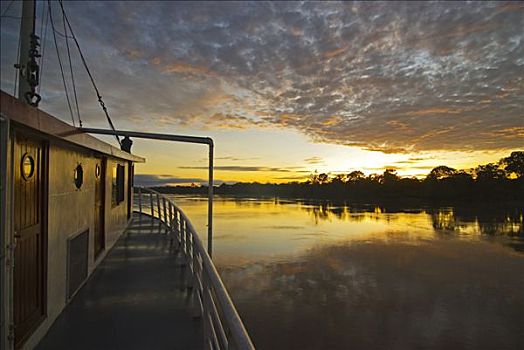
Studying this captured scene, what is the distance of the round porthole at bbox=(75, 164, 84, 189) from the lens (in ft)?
13.0

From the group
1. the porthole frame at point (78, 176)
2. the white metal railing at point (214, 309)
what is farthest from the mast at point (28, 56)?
the white metal railing at point (214, 309)

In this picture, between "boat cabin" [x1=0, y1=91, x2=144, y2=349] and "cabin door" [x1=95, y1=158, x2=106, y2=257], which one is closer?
"boat cabin" [x1=0, y1=91, x2=144, y2=349]

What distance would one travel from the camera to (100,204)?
533cm

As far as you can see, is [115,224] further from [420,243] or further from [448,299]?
[420,243]

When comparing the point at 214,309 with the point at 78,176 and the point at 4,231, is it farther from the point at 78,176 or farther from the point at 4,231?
the point at 78,176

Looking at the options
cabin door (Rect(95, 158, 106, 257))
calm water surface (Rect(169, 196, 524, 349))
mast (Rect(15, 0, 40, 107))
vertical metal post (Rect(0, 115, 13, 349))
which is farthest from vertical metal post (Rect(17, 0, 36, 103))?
calm water surface (Rect(169, 196, 524, 349))

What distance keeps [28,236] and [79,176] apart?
151 centimetres

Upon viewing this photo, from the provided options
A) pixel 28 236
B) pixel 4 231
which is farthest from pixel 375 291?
pixel 4 231

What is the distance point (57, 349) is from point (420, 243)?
15209mm

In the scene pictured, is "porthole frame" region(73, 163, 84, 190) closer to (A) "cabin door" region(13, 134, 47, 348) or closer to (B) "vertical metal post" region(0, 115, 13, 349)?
(A) "cabin door" region(13, 134, 47, 348)

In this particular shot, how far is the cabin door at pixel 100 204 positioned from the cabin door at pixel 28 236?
2.14m

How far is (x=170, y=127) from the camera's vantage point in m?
19.4

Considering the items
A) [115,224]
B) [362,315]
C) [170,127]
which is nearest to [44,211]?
[115,224]

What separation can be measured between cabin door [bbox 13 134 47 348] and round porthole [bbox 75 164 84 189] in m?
1.03
